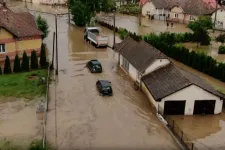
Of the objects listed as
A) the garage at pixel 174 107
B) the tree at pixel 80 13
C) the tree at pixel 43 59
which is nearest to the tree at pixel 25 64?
the tree at pixel 43 59

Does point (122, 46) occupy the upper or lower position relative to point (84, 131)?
upper

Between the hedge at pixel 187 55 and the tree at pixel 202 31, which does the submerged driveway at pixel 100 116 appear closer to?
the hedge at pixel 187 55

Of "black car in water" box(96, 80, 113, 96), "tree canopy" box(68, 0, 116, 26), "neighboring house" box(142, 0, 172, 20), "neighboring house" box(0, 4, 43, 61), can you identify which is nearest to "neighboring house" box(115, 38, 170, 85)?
"black car in water" box(96, 80, 113, 96)

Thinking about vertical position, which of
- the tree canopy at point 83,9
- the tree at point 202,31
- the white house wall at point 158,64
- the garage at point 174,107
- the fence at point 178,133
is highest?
the tree canopy at point 83,9

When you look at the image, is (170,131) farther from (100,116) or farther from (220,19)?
(220,19)

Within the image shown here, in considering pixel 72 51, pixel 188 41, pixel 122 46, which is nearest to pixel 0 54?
pixel 72 51

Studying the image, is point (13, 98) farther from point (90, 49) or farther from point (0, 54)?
point (90, 49)
